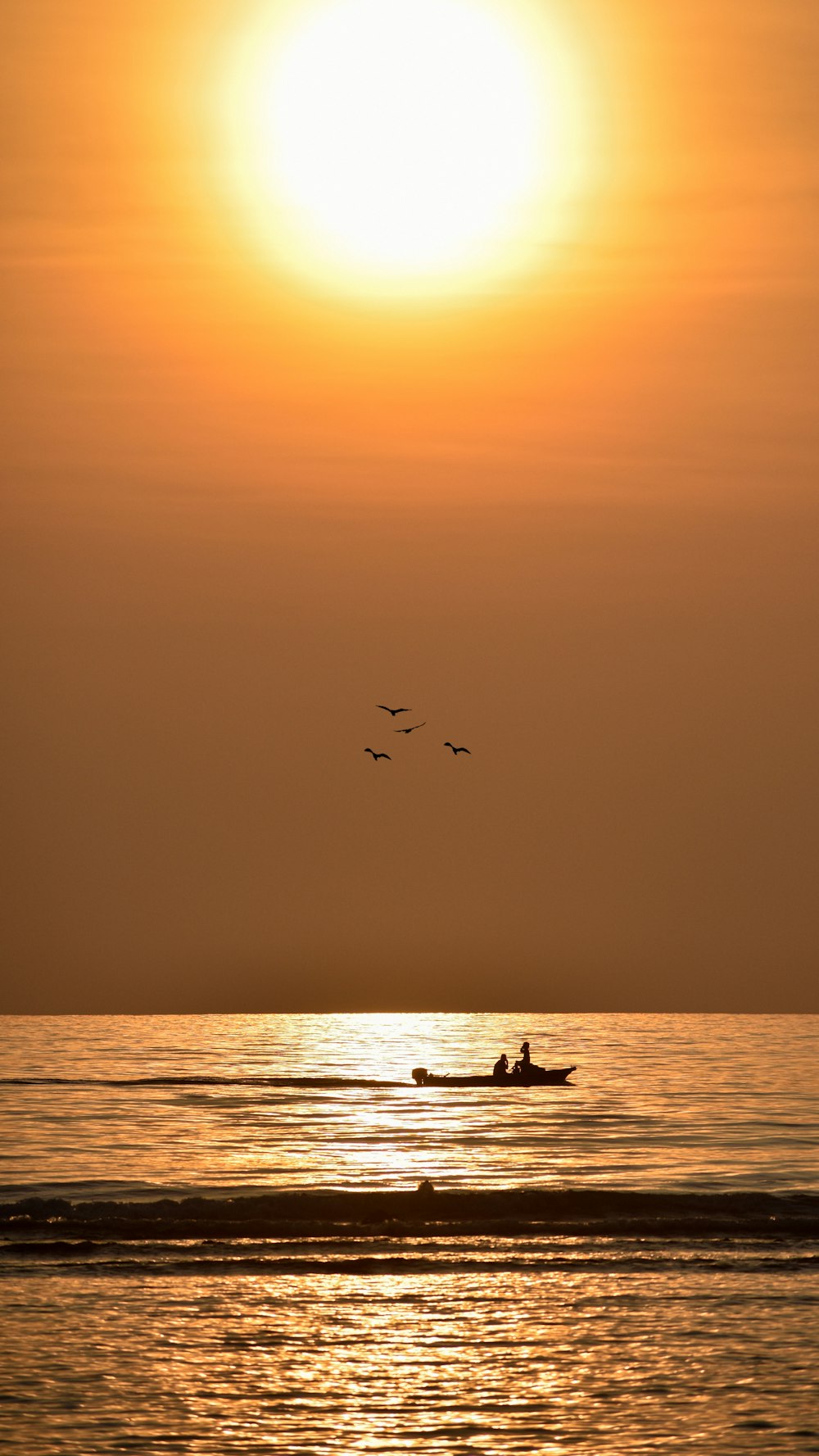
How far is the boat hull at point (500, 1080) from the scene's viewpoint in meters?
107

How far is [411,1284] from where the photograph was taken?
3897cm

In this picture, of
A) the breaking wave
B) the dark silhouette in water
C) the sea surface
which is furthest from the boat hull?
the breaking wave

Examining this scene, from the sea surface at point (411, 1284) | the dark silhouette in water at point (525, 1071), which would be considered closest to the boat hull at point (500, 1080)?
the dark silhouette in water at point (525, 1071)

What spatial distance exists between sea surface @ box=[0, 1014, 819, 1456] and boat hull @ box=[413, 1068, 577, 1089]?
20297 mm

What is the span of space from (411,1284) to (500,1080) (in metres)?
71.6

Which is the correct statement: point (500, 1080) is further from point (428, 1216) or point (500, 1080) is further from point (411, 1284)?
point (411, 1284)

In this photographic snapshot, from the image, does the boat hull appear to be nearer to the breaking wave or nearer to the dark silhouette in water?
the dark silhouette in water

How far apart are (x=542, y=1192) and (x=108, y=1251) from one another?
1540 cm

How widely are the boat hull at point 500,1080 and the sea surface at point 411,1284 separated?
66.6 feet

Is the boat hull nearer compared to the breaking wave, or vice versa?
the breaking wave

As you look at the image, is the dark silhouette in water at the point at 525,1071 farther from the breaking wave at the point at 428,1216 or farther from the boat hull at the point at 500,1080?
the breaking wave at the point at 428,1216

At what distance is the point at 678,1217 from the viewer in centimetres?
5047

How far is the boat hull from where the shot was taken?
350 feet

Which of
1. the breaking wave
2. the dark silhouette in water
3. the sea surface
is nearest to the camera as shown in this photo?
the sea surface
